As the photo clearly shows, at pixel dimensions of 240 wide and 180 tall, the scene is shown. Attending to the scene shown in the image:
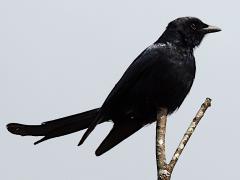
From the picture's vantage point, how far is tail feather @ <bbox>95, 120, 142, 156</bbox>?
7137 mm

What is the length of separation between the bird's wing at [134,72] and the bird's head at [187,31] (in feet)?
1.24

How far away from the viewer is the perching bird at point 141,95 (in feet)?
23.2

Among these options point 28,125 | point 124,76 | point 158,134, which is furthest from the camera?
point 124,76

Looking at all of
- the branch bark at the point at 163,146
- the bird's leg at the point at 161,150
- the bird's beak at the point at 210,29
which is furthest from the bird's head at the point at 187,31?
the branch bark at the point at 163,146

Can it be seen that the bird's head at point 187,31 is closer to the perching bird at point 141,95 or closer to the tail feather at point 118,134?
the perching bird at point 141,95

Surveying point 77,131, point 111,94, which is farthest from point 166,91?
point 77,131

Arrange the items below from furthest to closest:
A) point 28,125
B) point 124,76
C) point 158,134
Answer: point 124,76
point 28,125
point 158,134

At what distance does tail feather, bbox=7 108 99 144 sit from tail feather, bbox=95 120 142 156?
1.19 ft

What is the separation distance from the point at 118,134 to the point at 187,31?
180cm

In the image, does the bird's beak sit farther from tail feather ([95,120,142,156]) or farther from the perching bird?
tail feather ([95,120,142,156])

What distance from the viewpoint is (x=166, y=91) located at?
708 cm

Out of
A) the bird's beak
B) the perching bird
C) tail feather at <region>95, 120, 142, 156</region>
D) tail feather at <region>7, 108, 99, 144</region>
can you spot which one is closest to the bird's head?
the bird's beak

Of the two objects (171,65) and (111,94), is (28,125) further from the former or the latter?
(171,65)

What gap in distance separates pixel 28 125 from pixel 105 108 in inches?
35.4
